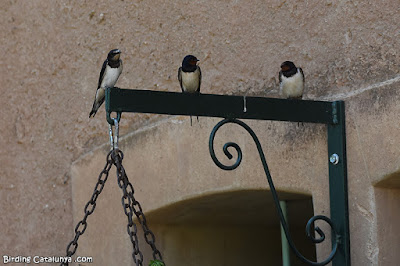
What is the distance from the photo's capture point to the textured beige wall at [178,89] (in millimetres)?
2648

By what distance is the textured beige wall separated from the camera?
265cm

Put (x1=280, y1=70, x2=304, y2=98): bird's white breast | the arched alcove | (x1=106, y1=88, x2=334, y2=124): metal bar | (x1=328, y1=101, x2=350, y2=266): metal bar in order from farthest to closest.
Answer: the arched alcove → (x1=280, y1=70, x2=304, y2=98): bird's white breast → (x1=328, y1=101, x2=350, y2=266): metal bar → (x1=106, y1=88, x2=334, y2=124): metal bar

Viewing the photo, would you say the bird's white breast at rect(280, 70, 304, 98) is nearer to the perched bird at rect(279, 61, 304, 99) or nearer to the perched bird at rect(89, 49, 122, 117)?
the perched bird at rect(279, 61, 304, 99)

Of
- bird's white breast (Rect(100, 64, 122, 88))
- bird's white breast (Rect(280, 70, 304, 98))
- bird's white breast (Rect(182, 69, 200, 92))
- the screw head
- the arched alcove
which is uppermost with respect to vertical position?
bird's white breast (Rect(100, 64, 122, 88))

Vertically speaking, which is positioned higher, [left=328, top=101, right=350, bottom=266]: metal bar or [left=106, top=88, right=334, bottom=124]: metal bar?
[left=106, top=88, right=334, bottom=124]: metal bar

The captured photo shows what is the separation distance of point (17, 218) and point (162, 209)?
0.86 metres

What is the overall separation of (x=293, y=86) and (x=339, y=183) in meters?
0.35

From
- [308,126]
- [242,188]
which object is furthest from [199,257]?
[308,126]

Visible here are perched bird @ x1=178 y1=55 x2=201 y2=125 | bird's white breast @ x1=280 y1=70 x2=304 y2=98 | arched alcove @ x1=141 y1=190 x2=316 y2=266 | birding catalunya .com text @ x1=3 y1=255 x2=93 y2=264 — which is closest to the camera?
bird's white breast @ x1=280 y1=70 x2=304 y2=98

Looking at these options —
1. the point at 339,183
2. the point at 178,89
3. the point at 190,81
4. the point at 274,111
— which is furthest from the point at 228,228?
the point at 274,111

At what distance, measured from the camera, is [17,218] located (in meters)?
3.76

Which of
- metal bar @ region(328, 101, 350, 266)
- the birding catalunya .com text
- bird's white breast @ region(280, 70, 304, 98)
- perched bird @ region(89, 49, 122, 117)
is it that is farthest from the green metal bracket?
the birding catalunya .com text

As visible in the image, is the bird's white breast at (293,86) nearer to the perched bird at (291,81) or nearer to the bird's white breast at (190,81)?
the perched bird at (291,81)

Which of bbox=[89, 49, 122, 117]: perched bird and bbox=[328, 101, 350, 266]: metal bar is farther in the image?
bbox=[89, 49, 122, 117]: perched bird
